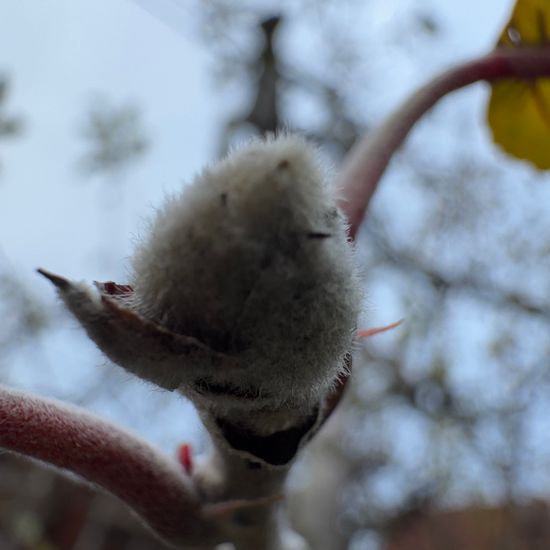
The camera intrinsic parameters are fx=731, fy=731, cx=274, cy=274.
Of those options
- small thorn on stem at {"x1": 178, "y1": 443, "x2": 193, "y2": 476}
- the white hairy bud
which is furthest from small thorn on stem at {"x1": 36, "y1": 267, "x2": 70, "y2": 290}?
small thorn on stem at {"x1": 178, "y1": 443, "x2": 193, "y2": 476}

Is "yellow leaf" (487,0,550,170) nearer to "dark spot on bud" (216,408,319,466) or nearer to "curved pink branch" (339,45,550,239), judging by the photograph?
"curved pink branch" (339,45,550,239)

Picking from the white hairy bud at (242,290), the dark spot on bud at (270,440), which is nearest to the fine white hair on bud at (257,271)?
the white hairy bud at (242,290)

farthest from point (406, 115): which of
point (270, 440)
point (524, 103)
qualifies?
point (270, 440)

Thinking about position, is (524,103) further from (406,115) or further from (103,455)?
(103,455)

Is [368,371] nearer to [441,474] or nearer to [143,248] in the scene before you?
[441,474]

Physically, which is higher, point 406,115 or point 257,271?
point 257,271
